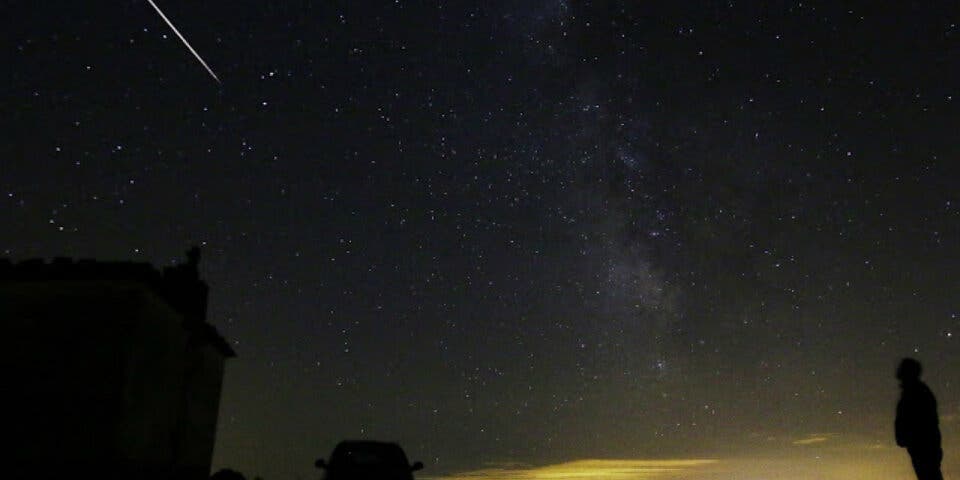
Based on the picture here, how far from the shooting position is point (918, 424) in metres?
6.89

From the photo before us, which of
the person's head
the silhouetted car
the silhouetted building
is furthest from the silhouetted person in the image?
the silhouetted building

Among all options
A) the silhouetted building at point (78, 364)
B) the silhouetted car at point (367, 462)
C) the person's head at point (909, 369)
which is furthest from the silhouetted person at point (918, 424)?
the silhouetted building at point (78, 364)

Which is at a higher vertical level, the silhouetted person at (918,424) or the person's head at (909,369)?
the person's head at (909,369)

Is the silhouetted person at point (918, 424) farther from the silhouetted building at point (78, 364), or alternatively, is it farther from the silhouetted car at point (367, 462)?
the silhouetted building at point (78, 364)

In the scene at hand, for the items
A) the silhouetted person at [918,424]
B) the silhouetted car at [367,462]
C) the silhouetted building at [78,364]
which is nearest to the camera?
the silhouetted person at [918,424]

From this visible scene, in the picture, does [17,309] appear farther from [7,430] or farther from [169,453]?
[169,453]

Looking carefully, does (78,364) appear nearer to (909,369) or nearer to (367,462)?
(367,462)

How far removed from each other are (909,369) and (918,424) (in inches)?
19.9

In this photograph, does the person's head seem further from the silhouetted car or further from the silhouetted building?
the silhouetted building

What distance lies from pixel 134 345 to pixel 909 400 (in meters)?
10.9

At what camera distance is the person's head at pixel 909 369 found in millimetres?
6988

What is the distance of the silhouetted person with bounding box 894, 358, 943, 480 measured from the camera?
271 inches

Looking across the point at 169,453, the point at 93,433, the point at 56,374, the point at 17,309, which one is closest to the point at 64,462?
the point at 93,433

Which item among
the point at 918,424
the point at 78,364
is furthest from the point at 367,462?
the point at 918,424
